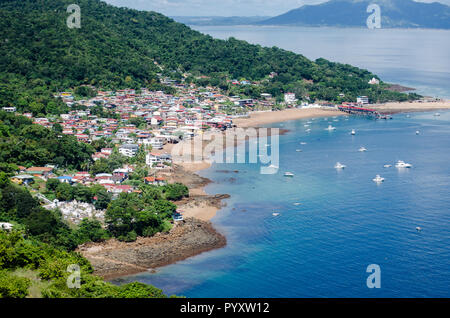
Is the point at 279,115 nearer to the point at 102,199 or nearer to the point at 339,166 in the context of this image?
the point at 339,166

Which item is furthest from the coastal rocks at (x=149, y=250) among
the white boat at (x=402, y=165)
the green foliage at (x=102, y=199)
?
the white boat at (x=402, y=165)

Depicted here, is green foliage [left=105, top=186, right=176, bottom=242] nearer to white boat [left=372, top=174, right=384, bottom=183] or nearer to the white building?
white boat [left=372, top=174, right=384, bottom=183]

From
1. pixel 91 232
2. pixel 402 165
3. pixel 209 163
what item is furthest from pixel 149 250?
pixel 402 165

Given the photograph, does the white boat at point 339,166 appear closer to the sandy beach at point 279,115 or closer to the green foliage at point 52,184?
the sandy beach at point 279,115

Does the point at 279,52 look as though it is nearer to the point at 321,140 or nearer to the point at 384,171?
the point at 321,140

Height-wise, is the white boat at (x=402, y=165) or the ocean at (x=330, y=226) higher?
the white boat at (x=402, y=165)
